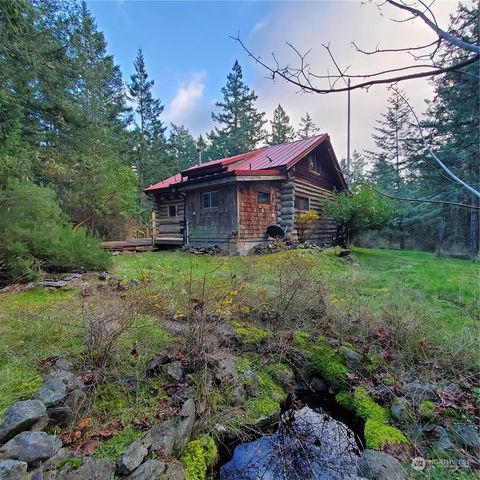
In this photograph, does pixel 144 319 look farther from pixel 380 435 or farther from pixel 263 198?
pixel 263 198

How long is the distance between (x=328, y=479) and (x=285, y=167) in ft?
35.2

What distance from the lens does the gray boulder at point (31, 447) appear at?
1969mm

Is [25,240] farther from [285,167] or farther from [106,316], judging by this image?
[285,167]

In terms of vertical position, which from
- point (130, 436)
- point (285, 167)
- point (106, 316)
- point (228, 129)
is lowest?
point (130, 436)

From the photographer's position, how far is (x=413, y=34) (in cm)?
178

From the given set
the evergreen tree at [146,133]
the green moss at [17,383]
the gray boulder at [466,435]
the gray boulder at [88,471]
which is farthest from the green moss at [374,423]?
the evergreen tree at [146,133]

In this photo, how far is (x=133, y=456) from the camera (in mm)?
2170

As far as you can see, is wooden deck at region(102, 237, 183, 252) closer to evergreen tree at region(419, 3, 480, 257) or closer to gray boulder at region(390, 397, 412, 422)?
evergreen tree at region(419, 3, 480, 257)

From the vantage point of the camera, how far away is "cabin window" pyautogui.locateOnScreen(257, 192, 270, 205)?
1213 cm

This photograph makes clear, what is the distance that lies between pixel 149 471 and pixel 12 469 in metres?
0.85

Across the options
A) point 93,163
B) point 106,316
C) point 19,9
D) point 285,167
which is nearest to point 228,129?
point 93,163

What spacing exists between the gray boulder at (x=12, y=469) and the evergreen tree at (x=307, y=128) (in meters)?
40.1

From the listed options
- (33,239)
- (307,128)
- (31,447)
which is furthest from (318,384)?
(307,128)

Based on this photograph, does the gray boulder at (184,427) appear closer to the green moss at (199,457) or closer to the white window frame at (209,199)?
the green moss at (199,457)
